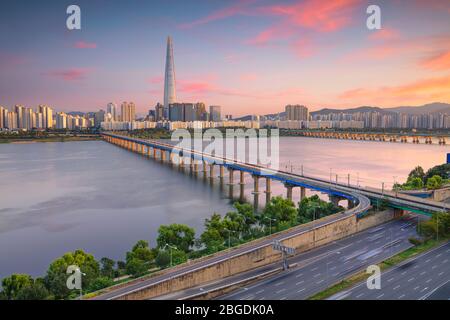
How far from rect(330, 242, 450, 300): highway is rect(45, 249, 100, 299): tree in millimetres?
5443

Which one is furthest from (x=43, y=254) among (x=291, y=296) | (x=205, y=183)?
(x=205, y=183)

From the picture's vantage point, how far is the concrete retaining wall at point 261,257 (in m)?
7.56

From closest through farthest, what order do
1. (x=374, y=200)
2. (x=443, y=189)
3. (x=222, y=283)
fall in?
(x=222, y=283) → (x=374, y=200) → (x=443, y=189)

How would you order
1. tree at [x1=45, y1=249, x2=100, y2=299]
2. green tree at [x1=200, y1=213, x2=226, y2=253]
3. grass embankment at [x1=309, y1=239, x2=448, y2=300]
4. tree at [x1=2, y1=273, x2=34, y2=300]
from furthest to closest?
1. green tree at [x1=200, y1=213, x2=226, y2=253]
2. tree at [x1=2, y1=273, x2=34, y2=300]
3. tree at [x1=45, y1=249, x2=100, y2=299]
4. grass embankment at [x1=309, y1=239, x2=448, y2=300]

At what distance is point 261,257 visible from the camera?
9.31 meters

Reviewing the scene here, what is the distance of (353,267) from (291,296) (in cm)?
220

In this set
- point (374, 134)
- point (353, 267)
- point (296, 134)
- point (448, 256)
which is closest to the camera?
point (353, 267)

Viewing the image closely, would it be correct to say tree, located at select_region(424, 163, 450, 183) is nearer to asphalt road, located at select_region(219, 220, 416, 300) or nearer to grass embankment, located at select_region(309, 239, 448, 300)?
asphalt road, located at select_region(219, 220, 416, 300)

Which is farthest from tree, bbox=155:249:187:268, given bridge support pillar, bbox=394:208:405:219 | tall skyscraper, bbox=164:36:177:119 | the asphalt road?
tall skyscraper, bbox=164:36:177:119

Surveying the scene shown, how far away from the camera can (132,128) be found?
10062 centimetres

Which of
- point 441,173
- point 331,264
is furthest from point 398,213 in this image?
point 441,173

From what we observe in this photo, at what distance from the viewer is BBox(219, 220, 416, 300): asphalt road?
299 inches

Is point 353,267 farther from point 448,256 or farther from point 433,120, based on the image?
point 433,120

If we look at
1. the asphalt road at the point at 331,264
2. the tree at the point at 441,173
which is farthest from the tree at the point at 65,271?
the tree at the point at 441,173
